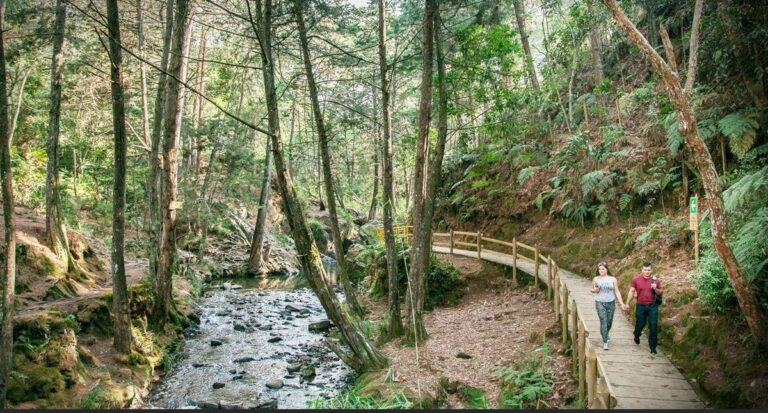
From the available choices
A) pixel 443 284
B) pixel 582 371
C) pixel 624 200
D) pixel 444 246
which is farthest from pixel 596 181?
pixel 582 371

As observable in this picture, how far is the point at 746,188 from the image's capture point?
7152 mm

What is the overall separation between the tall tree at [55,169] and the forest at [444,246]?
0.20ft

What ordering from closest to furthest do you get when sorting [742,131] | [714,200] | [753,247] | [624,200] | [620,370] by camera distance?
1. [714,200]
2. [753,247]
3. [620,370]
4. [742,131]
5. [624,200]

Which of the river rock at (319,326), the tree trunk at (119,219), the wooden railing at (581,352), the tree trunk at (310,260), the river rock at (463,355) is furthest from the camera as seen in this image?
the river rock at (319,326)

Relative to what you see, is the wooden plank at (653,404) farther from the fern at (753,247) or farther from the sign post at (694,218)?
the sign post at (694,218)

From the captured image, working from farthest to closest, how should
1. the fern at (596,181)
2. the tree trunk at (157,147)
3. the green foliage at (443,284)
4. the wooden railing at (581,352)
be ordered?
the green foliage at (443,284) → the fern at (596,181) → the tree trunk at (157,147) → the wooden railing at (581,352)

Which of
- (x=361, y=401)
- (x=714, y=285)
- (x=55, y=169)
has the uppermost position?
(x=55, y=169)

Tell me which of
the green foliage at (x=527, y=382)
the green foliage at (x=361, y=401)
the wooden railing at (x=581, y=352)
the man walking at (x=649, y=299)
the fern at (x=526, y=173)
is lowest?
the green foliage at (x=361, y=401)

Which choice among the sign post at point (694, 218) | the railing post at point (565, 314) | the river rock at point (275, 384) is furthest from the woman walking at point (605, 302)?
the river rock at point (275, 384)

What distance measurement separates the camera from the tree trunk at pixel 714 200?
5879 millimetres

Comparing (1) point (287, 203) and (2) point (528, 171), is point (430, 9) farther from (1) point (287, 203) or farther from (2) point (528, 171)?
(2) point (528, 171)

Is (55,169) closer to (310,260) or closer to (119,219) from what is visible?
(119,219)

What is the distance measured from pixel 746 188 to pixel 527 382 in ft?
14.8

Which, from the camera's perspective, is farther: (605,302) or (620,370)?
(605,302)
